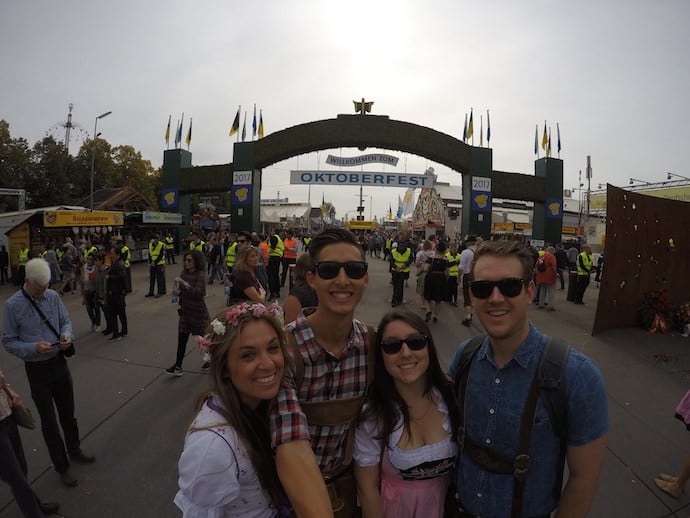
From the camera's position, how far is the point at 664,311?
23.3ft

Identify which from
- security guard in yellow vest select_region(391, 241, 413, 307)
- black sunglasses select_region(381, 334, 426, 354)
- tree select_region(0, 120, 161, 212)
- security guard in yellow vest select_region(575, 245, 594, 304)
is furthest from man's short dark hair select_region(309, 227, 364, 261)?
tree select_region(0, 120, 161, 212)

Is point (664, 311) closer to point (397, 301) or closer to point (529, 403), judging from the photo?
point (397, 301)

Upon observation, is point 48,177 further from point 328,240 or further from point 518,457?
point 518,457

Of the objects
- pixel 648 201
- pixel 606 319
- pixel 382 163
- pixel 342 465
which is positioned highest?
pixel 382 163

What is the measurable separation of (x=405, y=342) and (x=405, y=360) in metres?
0.08

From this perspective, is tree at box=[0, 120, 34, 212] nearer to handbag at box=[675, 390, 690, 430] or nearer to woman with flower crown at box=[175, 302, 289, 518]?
woman with flower crown at box=[175, 302, 289, 518]

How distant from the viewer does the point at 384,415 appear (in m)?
1.61

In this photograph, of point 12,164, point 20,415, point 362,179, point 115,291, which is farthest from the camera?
point 12,164

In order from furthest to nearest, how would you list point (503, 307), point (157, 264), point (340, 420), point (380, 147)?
point (380, 147) < point (157, 264) < point (340, 420) < point (503, 307)

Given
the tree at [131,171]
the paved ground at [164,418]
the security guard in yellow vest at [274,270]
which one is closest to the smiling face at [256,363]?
the paved ground at [164,418]

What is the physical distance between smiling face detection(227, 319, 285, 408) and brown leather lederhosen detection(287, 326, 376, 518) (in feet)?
0.58

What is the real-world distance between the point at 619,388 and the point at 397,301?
17.0 ft

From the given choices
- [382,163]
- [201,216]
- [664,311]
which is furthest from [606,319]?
[201,216]

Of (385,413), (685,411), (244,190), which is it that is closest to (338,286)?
(385,413)
